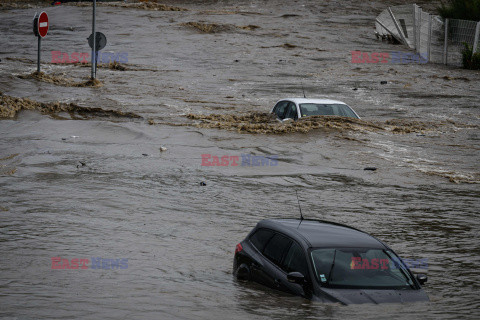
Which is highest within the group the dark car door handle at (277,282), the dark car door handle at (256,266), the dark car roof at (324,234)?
the dark car roof at (324,234)

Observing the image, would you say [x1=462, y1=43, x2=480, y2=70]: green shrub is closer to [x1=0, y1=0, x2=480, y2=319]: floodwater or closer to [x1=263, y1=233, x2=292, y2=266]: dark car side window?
[x1=0, y1=0, x2=480, y2=319]: floodwater

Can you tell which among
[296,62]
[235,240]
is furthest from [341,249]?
[296,62]

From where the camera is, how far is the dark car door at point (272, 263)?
8086mm

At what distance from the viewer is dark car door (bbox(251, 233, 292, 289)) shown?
26.5 feet

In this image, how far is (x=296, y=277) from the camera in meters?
7.43

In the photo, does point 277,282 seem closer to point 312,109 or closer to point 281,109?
point 312,109

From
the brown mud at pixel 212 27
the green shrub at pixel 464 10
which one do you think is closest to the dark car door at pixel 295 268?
the green shrub at pixel 464 10

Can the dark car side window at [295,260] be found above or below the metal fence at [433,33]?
below

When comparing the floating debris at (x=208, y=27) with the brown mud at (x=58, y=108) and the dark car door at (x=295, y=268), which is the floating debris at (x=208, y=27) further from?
the dark car door at (x=295, y=268)

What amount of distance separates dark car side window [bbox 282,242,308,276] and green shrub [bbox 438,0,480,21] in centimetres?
3568

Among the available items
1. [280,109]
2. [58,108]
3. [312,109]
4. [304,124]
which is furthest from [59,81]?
[312,109]

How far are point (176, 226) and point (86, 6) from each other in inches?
1633

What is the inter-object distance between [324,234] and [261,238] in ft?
3.24

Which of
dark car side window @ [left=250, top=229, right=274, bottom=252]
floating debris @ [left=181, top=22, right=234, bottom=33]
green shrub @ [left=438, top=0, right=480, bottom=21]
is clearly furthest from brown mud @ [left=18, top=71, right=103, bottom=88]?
green shrub @ [left=438, top=0, right=480, bottom=21]
